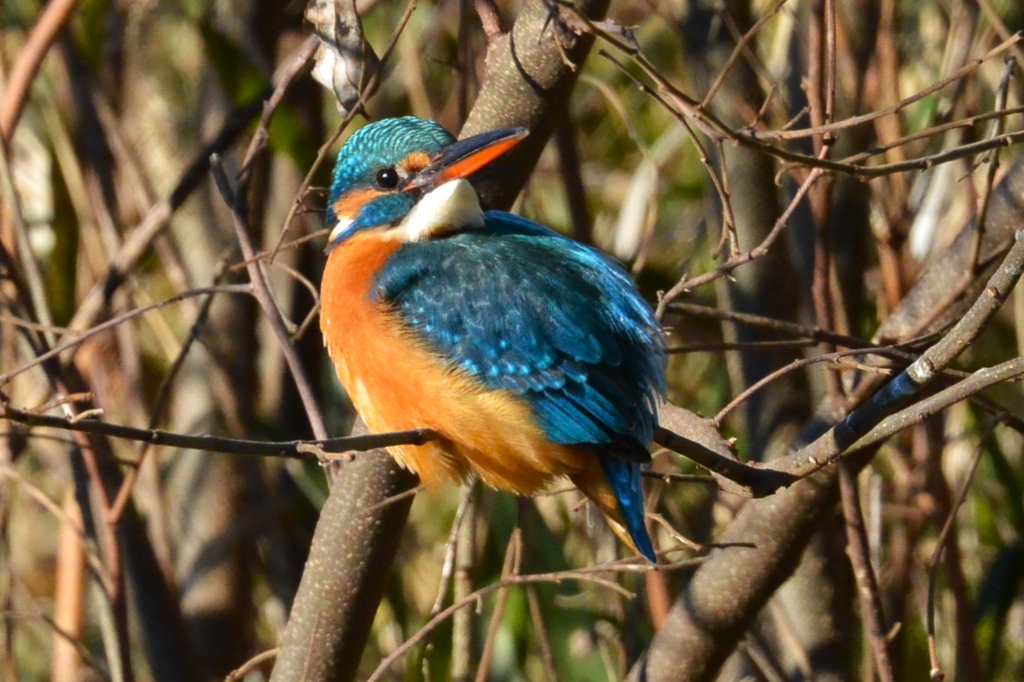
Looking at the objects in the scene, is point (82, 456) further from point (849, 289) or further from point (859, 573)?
point (849, 289)

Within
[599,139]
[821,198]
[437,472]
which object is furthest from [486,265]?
[599,139]

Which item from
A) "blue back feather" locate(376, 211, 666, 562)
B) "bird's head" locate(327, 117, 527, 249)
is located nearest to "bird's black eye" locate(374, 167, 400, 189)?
"bird's head" locate(327, 117, 527, 249)

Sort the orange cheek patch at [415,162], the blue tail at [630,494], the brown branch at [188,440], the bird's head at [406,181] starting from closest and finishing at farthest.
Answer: the brown branch at [188,440] → the blue tail at [630,494] → the bird's head at [406,181] → the orange cheek patch at [415,162]

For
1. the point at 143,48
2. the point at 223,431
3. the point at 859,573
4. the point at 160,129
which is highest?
the point at 143,48

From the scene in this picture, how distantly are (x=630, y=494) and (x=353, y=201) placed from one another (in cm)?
99

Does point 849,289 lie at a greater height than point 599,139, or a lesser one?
lesser

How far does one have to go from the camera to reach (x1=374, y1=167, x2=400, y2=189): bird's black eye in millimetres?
2701

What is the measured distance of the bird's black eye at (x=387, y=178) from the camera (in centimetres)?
270

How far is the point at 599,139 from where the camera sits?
5.43m

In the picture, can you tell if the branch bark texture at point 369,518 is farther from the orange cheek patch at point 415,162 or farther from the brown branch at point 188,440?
the brown branch at point 188,440

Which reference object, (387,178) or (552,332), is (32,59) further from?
(552,332)

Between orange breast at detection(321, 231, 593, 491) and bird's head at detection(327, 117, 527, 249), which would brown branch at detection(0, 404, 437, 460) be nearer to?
orange breast at detection(321, 231, 593, 491)

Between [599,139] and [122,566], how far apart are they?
2.99 meters

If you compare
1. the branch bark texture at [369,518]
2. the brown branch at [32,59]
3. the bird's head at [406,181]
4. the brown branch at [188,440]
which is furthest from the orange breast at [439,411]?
the brown branch at [32,59]
